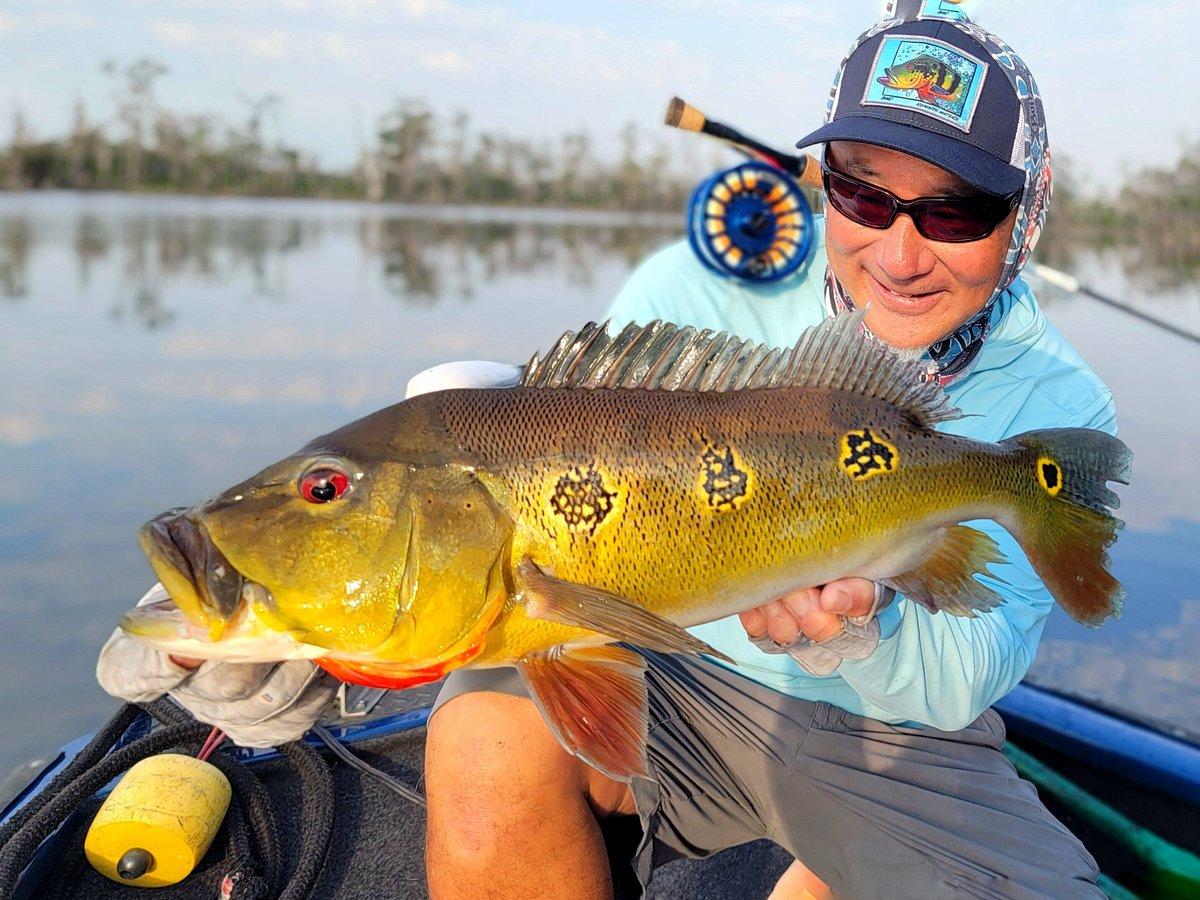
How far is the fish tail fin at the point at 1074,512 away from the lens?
1.95m

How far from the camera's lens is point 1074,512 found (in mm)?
1966

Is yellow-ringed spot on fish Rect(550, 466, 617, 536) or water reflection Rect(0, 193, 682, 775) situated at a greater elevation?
yellow-ringed spot on fish Rect(550, 466, 617, 536)

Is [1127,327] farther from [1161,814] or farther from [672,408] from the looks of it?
[672,408]

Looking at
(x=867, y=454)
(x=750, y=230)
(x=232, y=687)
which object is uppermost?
(x=750, y=230)

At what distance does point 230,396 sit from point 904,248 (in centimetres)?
824

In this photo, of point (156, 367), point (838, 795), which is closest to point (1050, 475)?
point (838, 795)

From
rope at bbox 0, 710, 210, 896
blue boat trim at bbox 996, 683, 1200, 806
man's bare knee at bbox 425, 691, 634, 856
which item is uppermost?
man's bare knee at bbox 425, 691, 634, 856

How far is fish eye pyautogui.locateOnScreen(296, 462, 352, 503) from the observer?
5.19ft

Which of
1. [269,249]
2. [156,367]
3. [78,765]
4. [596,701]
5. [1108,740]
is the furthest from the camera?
[269,249]

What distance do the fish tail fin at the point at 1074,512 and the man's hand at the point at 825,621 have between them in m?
0.35

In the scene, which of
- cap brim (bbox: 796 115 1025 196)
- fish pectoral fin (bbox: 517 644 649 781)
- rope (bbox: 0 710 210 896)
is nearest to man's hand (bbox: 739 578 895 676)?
fish pectoral fin (bbox: 517 644 649 781)

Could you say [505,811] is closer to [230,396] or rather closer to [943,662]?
[943,662]

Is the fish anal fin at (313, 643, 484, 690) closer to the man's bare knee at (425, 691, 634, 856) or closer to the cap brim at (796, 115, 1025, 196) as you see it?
the man's bare knee at (425, 691, 634, 856)

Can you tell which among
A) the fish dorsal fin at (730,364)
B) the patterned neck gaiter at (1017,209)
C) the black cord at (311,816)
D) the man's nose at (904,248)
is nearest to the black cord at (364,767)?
the black cord at (311,816)
